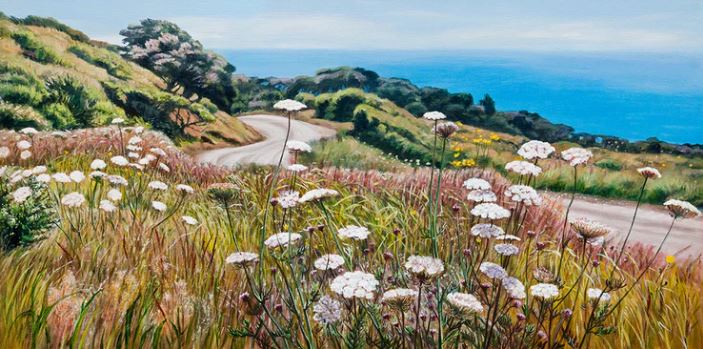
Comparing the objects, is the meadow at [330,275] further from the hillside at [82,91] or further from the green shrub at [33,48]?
the green shrub at [33,48]

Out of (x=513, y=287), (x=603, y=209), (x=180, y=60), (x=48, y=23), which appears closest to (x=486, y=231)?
(x=513, y=287)

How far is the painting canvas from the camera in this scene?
198 cm

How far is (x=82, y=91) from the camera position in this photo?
481 cm

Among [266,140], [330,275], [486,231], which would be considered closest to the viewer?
[486,231]

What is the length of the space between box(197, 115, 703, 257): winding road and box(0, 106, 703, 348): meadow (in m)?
0.16

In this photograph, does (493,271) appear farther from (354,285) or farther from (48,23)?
(48,23)

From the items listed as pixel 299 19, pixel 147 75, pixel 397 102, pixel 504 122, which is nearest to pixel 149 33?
pixel 147 75

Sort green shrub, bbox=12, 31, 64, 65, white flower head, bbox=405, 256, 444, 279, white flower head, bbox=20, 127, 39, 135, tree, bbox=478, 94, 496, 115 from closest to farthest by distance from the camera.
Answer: white flower head, bbox=405, 256, 444, 279 < tree, bbox=478, 94, 496, 115 < white flower head, bbox=20, 127, 39, 135 < green shrub, bbox=12, 31, 64, 65

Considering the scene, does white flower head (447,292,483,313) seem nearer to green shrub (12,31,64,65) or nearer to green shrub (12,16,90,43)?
green shrub (12,16,90,43)

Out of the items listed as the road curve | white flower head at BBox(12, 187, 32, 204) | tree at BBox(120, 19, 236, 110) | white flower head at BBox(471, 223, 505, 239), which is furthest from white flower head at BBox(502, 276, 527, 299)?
tree at BBox(120, 19, 236, 110)

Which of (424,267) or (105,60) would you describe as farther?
(105,60)

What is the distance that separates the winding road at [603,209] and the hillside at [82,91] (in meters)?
0.15

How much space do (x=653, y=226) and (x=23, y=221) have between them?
338cm

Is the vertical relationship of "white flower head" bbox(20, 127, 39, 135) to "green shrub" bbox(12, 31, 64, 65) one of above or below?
below
